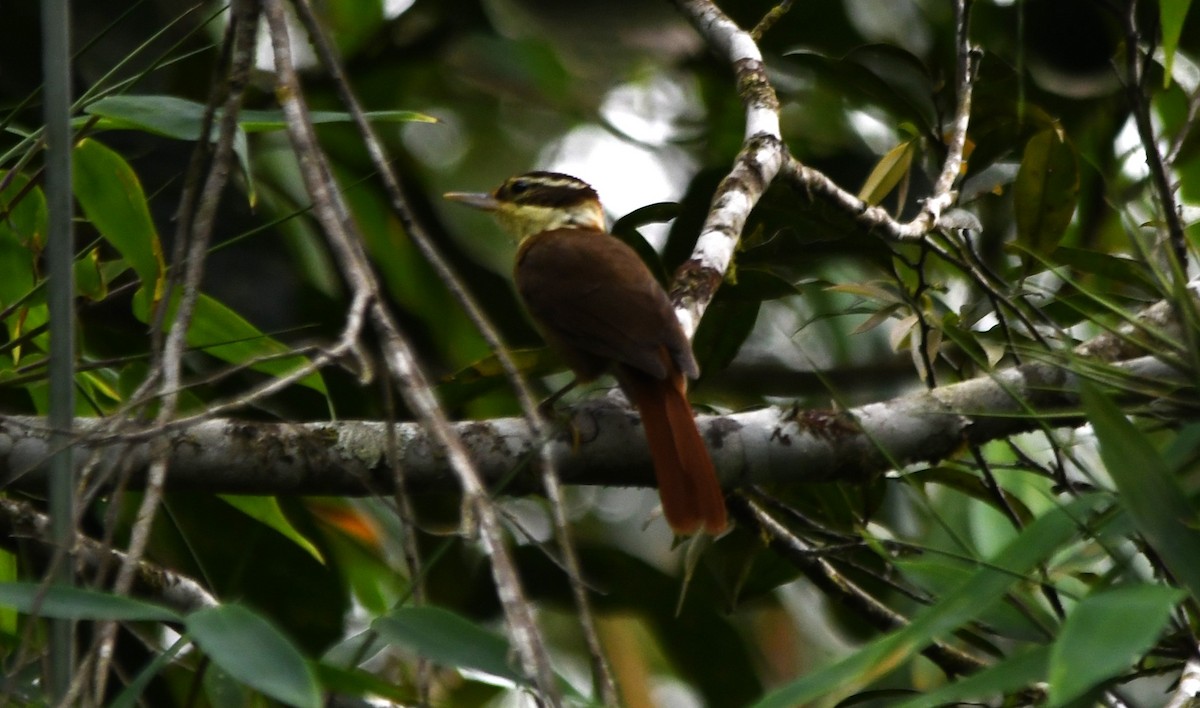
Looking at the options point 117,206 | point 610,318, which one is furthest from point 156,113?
point 610,318

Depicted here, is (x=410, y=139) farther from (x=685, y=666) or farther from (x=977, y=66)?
(x=977, y=66)

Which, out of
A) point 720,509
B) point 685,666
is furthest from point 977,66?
point 685,666

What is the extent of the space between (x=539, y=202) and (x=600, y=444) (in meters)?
1.75

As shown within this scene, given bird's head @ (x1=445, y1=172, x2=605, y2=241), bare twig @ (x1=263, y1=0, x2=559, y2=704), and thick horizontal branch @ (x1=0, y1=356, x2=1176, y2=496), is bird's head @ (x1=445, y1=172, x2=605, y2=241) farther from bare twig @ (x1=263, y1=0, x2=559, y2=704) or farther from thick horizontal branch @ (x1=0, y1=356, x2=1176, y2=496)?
bare twig @ (x1=263, y1=0, x2=559, y2=704)

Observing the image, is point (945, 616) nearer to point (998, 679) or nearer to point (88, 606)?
point (998, 679)

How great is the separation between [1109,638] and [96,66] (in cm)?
381

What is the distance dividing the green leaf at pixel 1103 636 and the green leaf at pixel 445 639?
503mm

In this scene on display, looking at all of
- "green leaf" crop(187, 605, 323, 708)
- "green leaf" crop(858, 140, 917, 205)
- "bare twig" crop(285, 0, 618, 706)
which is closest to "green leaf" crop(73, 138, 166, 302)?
"bare twig" crop(285, 0, 618, 706)

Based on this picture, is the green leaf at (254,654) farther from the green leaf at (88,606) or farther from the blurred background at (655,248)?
the blurred background at (655,248)

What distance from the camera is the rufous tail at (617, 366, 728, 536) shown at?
259 centimetres

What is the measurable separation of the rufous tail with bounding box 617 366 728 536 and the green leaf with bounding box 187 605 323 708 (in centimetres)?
134

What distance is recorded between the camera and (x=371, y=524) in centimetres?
477

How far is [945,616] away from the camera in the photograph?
1.44 metres

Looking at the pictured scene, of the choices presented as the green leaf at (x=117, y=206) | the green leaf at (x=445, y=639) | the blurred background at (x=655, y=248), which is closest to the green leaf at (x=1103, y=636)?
the green leaf at (x=445, y=639)
